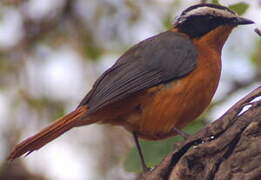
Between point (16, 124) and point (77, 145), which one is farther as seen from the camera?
point (77, 145)

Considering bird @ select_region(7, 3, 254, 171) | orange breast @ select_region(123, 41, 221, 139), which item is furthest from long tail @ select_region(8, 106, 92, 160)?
orange breast @ select_region(123, 41, 221, 139)

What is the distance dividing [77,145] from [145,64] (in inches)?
143

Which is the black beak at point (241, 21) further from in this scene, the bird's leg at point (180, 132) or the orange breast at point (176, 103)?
the bird's leg at point (180, 132)

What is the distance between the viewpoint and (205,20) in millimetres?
6078

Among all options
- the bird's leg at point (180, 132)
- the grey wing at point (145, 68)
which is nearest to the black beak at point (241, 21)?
the grey wing at point (145, 68)

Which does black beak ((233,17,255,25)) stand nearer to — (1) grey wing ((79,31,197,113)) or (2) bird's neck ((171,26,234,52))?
(2) bird's neck ((171,26,234,52))

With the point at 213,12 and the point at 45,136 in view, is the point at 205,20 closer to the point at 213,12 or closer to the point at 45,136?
the point at 213,12

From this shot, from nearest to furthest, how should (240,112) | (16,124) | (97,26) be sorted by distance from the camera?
(240,112), (16,124), (97,26)

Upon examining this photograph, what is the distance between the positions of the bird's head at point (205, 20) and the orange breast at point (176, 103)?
0.54 m

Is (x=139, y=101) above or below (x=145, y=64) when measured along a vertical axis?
below

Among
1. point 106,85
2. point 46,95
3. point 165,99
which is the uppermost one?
point 46,95

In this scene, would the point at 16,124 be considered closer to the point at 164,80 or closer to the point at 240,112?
the point at 164,80

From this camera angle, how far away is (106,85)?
5.56m

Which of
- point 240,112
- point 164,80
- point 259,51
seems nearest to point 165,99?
point 164,80
